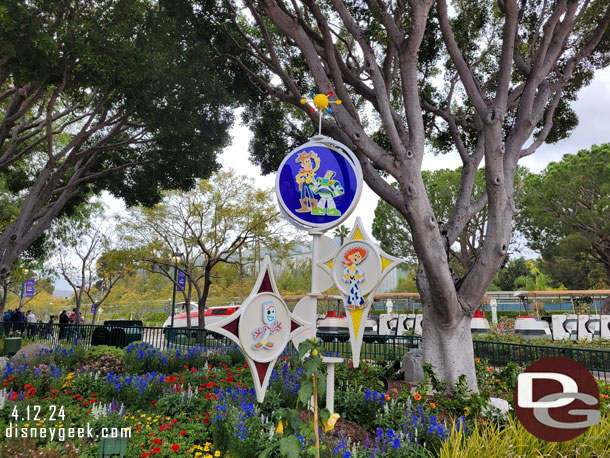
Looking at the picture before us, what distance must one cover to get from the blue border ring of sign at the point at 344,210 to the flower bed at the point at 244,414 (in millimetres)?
1830

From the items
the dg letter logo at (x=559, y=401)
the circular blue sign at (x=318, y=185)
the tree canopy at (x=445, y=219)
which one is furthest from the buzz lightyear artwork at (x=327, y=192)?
the tree canopy at (x=445, y=219)

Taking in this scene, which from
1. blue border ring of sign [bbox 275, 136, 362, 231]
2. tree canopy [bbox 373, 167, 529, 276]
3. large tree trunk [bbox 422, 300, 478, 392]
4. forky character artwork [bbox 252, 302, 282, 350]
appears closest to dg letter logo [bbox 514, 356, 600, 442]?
forky character artwork [bbox 252, 302, 282, 350]

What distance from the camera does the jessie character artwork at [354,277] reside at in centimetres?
598

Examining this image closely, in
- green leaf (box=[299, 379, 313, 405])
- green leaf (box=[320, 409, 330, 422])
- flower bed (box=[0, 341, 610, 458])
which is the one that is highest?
green leaf (box=[299, 379, 313, 405])

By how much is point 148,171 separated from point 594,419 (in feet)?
50.8

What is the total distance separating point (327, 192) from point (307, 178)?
0.33 metres

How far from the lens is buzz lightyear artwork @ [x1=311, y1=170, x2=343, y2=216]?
577 centimetres

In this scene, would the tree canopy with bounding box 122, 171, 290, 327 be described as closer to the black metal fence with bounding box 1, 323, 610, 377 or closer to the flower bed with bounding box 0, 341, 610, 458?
the black metal fence with bounding box 1, 323, 610, 377

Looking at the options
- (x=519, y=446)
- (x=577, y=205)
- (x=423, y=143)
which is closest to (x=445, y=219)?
(x=577, y=205)

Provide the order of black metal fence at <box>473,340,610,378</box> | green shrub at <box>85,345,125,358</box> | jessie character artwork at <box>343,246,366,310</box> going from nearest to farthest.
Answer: jessie character artwork at <box>343,246,366,310</box> < green shrub at <box>85,345,125,358</box> < black metal fence at <box>473,340,610,378</box>

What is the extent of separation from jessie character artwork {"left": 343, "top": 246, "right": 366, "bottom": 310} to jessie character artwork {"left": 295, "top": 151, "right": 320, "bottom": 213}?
3.07 feet

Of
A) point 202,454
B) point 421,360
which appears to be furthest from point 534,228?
point 202,454

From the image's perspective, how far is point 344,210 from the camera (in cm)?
588

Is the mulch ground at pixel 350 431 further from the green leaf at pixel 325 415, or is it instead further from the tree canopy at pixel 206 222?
the tree canopy at pixel 206 222
